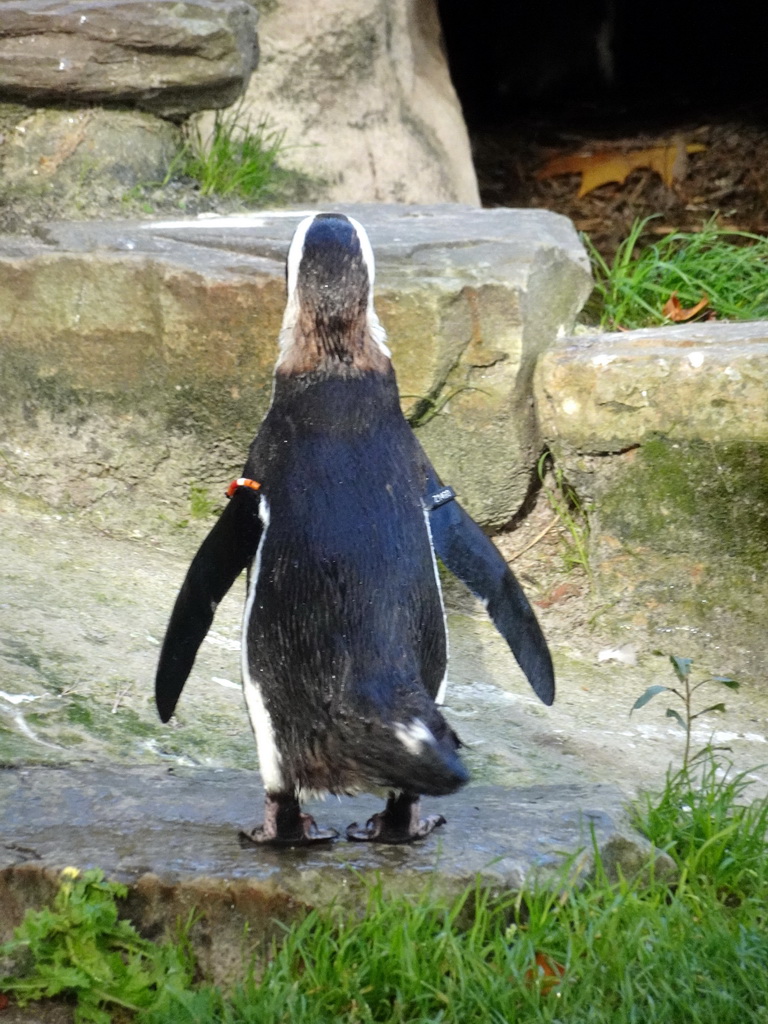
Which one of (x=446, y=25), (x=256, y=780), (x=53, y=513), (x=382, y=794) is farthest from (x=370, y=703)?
(x=446, y=25)

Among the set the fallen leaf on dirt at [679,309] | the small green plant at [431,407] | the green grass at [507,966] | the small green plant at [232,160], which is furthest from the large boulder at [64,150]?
the green grass at [507,966]

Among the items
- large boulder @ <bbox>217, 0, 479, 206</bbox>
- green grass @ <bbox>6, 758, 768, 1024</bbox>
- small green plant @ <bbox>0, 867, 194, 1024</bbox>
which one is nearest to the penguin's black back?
green grass @ <bbox>6, 758, 768, 1024</bbox>

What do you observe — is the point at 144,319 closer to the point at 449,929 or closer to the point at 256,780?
the point at 256,780

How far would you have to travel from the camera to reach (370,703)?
2262mm

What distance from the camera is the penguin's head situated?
2418mm

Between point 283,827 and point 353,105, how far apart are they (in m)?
4.33

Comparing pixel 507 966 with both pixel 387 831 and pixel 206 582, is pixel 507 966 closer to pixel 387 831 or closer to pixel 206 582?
pixel 387 831

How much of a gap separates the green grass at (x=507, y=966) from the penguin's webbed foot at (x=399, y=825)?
201mm

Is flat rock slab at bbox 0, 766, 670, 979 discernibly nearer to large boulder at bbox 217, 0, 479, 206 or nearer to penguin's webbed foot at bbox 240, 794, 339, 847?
penguin's webbed foot at bbox 240, 794, 339, 847

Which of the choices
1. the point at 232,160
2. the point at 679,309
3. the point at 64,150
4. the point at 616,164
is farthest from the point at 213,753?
the point at 616,164

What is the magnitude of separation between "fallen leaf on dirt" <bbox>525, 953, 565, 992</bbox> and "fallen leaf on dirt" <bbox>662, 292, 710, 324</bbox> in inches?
137

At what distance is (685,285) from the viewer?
5473 millimetres

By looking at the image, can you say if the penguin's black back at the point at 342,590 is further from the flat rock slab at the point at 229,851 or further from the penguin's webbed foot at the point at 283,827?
the flat rock slab at the point at 229,851

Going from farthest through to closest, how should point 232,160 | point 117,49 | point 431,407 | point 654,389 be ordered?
point 232,160 < point 117,49 < point 431,407 < point 654,389
